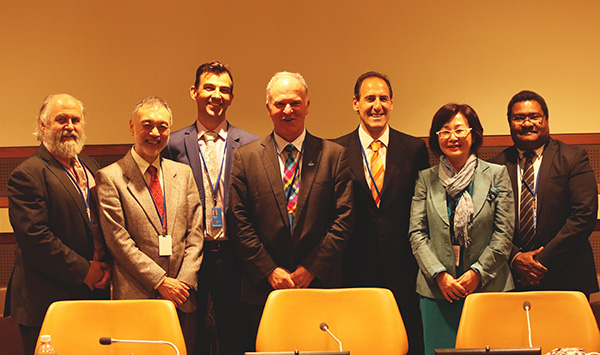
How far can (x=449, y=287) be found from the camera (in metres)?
2.92

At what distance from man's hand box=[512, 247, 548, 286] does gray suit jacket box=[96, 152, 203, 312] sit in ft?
5.99

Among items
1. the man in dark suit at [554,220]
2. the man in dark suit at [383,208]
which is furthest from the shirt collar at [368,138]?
the man in dark suit at [554,220]

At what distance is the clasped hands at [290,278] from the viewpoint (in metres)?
2.94

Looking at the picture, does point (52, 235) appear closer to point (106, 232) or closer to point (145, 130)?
point (106, 232)

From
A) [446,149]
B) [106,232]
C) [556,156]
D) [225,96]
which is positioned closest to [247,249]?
[106,232]

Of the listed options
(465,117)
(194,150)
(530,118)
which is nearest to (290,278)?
(194,150)

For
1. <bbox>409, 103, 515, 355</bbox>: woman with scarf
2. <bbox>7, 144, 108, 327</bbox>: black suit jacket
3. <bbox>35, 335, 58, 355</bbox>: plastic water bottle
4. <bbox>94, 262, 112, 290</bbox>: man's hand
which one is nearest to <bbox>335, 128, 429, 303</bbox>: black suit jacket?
<bbox>409, 103, 515, 355</bbox>: woman with scarf

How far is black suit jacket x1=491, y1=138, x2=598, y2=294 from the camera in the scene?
3.27 metres

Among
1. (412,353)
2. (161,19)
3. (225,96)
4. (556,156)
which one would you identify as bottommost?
(412,353)

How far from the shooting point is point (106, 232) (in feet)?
9.57

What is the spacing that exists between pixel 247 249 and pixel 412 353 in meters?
1.30

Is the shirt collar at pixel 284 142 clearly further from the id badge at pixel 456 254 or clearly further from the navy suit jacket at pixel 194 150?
the id badge at pixel 456 254

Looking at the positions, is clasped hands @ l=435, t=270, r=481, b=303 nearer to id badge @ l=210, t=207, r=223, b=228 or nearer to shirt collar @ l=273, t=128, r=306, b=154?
shirt collar @ l=273, t=128, r=306, b=154

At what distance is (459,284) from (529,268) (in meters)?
0.59
